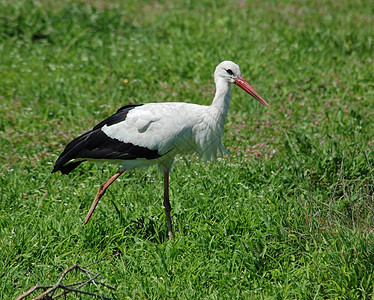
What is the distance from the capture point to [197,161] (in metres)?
5.68

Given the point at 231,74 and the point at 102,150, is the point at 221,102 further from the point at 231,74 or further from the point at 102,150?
the point at 102,150

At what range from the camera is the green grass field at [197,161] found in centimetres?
387

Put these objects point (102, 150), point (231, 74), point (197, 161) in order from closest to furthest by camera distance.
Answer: point (231, 74), point (102, 150), point (197, 161)

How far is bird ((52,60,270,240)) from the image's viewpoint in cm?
Answer: 458

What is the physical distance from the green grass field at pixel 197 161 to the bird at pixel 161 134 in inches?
13.4

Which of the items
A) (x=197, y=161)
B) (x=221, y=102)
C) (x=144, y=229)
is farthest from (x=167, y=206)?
(x=197, y=161)

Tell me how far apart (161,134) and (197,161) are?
1.16m

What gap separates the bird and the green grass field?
0.34m

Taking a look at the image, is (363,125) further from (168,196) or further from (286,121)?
(168,196)

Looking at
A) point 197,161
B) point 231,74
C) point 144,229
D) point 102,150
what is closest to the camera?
point 144,229

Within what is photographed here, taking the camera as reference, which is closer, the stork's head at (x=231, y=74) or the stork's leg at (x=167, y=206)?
the stork's leg at (x=167, y=206)

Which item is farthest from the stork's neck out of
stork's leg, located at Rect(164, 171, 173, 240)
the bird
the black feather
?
stork's leg, located at Rect(164, 171, 173, 240)

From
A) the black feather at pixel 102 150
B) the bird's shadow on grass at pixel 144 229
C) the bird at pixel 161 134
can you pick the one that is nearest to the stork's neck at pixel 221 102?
the bird at pixel 161 134

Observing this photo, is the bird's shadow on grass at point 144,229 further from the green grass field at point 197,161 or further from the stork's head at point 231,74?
the stork's head at point 231,74
